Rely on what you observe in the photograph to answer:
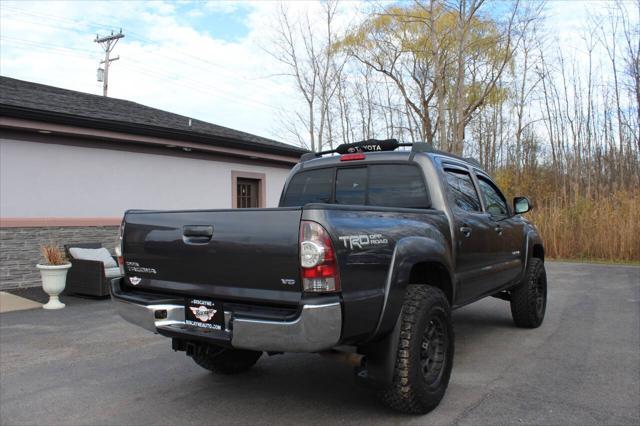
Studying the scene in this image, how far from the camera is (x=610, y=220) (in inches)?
542

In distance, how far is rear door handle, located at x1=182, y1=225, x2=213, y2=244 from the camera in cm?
324

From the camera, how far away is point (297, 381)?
436 cm

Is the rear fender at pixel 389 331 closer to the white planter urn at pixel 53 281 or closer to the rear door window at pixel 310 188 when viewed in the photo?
the rear door window at pixel 310 188

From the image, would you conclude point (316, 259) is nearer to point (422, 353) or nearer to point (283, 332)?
point (283, 332)

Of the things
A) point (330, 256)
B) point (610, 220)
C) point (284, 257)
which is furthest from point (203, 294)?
point (610, 220)

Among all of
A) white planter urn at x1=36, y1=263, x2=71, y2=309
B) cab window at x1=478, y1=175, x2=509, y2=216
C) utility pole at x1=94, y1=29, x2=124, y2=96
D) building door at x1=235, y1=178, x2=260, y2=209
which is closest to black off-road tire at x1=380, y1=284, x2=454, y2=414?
cab window at x1=478, y1=175, x2=509, y2=216

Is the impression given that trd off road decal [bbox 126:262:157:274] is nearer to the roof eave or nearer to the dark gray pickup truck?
the dark gray pickup truck

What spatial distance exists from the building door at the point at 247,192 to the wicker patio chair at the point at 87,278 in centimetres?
560

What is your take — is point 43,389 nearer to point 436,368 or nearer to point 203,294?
point 203,294

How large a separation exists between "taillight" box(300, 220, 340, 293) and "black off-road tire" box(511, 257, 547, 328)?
12.9 feet

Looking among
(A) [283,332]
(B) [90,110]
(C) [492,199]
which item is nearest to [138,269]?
(A) [283,332]

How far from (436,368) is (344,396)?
2.59 feet

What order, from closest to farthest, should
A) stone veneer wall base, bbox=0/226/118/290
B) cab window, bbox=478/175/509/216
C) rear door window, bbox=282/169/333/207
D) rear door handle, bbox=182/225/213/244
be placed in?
1. rear door handle, bbox=182/225/213/244
2. rear door window, bbox=282/169/333/207
3. cab window, bbox=478/175/509/216
4. stone veneer wall base, bbox=0/226/118/290

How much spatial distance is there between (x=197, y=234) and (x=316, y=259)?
0.93 meters
